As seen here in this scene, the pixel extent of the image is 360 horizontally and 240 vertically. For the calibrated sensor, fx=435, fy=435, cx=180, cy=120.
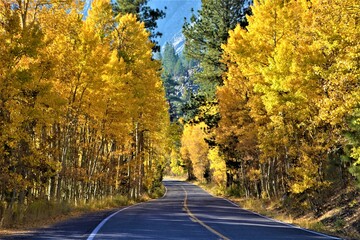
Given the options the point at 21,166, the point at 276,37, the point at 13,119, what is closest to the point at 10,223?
the point at 21,166

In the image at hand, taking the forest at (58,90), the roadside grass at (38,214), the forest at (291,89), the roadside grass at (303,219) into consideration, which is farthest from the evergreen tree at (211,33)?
A: the roadside grass at (38,214)

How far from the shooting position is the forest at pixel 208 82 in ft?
51.3

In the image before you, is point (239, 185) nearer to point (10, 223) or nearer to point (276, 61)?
point (276, 61)

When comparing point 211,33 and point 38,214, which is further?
point 211,33

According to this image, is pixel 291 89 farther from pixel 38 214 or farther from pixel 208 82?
pixel 208 82

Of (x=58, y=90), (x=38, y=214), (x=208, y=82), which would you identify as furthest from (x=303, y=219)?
(x=208, y=82)

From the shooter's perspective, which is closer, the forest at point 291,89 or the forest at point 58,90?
the forest at point 291,89

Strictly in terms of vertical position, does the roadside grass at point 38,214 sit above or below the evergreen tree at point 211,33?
below

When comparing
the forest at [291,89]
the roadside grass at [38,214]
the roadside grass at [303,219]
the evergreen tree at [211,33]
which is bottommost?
the roadside grass at [303,219]

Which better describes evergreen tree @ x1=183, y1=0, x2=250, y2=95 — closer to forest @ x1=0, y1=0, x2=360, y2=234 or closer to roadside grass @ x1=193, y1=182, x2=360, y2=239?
forest @ x1=0, y1=0, x2=360, y2=234

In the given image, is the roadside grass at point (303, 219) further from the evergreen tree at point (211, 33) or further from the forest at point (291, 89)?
the evergreen tree at point (211, 33)

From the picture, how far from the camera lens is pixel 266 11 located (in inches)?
953

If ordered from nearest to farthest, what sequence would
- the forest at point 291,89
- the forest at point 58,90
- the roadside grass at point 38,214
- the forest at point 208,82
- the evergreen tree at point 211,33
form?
1. the forest at point 291,89
2. the roadside grass at point 38,214
3. the forest at point 208,82
4. the forest at point 58,90
5. the evergreen tree at point 211,33

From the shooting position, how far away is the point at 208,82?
41.2 metres
